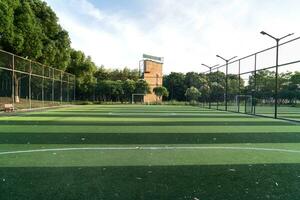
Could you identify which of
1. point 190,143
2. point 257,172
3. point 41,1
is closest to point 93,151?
point 190,143

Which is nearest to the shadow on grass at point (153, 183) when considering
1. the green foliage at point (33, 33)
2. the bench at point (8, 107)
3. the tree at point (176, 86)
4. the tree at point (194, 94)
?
the bench at point (8, 107)

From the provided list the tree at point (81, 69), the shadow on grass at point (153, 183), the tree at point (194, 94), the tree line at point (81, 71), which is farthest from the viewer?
the tree at point (194, 94)

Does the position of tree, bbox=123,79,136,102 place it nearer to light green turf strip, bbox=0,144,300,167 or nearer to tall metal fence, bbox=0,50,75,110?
tall metal fence, bbox=0,50,75,110

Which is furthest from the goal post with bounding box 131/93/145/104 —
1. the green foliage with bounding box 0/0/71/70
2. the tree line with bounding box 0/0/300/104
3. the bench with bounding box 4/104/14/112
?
the bench with bounding box 4/104/14/112

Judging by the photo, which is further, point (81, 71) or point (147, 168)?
point (81, 71)

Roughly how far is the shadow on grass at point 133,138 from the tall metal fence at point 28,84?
10.9 metres

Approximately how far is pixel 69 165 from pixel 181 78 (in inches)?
2367

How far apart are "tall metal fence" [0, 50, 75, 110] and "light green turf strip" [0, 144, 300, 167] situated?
1388cm

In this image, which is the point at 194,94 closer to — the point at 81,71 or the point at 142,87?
the point at 142,87

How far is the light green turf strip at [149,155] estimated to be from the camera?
698 centimetres

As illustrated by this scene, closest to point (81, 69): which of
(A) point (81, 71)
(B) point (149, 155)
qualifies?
(A) point (81, 71)

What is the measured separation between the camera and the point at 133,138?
1084 centimetres

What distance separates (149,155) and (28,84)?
2050 cm

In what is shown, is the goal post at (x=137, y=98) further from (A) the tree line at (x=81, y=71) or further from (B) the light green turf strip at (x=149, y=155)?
(B) the light green turf strip at (x=149, y=155)
